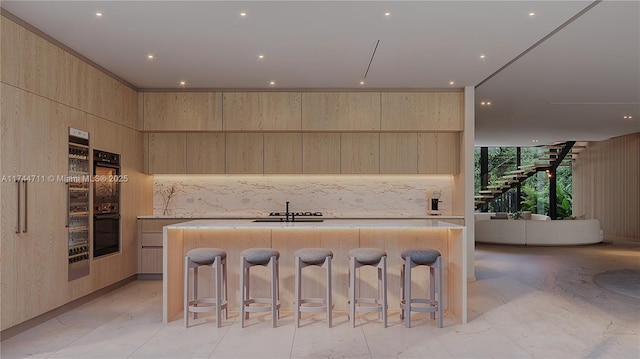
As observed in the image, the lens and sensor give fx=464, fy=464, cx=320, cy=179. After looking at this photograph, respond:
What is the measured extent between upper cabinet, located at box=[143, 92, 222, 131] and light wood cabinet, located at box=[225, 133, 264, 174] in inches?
13.8

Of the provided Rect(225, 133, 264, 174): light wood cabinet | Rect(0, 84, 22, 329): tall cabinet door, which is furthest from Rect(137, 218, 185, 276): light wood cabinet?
Rect(0, 84, 22, 329): tall cabinet door

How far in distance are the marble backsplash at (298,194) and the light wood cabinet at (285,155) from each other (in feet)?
1.17

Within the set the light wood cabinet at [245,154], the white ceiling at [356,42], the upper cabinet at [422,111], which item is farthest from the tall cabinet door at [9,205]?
the upper cabinet at [422,111]

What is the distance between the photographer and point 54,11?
373cm

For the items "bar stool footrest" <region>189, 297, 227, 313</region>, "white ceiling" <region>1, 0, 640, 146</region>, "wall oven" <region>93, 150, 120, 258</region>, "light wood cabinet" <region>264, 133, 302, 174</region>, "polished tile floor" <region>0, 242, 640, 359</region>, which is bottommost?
"polished tile floor" <region>0, 242, 640, 359</region>

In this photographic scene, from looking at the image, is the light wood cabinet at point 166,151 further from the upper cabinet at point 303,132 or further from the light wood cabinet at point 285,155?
the light wood cabinet at point 285,155

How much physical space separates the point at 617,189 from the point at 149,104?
11.9 metres

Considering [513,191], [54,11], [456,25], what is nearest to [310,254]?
[456,25]

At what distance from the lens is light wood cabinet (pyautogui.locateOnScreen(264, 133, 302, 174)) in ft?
21.9

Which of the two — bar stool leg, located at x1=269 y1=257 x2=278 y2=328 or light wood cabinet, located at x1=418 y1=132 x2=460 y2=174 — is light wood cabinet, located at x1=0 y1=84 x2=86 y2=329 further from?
light wood cabinet, located at x1=418 y1=132 x2=460 y2=174

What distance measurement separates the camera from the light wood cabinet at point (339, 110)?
21.2 ft

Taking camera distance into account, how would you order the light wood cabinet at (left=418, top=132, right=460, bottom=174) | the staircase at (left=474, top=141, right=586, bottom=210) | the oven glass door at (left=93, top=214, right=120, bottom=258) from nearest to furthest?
1. the oven glass door at (left=93, top=214, right=120, bottom=258)
2. the light wood cabinet at (left=418, top=132, right=460, bottom=174)
3. the staircase at (left=474, top=141, right=586, bottom=210)

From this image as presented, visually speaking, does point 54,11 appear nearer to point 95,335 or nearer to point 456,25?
point 95,335

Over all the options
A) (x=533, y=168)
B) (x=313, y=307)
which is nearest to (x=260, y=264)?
(x=313, y=307)
